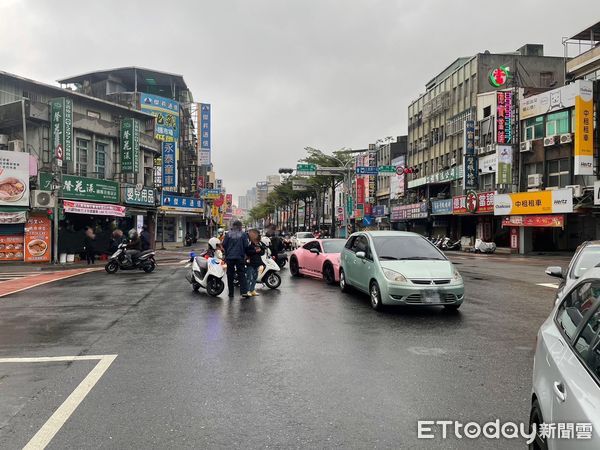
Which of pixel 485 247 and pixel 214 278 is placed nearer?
pixel 214 278

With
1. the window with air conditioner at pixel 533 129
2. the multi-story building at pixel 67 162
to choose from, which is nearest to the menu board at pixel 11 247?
the multi-story building at pixel 67 162

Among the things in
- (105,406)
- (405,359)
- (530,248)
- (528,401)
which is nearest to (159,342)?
(105,406)

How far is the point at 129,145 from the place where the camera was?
98.4 feet

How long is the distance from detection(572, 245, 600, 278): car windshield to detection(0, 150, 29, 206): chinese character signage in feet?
74.8

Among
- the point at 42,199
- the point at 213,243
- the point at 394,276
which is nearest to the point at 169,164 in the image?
the point at 42,199

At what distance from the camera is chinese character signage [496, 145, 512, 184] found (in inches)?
1431

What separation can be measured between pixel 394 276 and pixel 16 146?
22342mm

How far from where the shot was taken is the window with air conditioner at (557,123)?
32.8 meters

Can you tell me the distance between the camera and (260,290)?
12.8 m

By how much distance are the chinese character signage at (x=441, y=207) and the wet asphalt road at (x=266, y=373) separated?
36.1 meters

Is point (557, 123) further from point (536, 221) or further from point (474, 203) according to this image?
point (474, 203)

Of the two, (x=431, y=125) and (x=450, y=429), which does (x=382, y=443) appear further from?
(x=431, y=125)

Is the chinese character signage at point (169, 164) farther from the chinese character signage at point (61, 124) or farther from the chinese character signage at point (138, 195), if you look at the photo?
the chinese character signage at point (61, 124)

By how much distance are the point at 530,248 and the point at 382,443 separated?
37.0m
